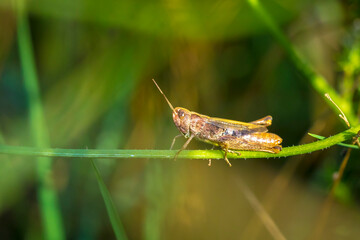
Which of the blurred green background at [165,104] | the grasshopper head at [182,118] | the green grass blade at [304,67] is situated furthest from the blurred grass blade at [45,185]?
the green grass blade at [304,67]

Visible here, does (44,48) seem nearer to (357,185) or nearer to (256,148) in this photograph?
(256,148)

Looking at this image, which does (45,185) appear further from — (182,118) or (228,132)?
(228,132)

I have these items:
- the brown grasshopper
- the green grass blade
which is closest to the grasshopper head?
the brown grasshopper

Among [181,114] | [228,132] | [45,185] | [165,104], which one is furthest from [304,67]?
[45,185]

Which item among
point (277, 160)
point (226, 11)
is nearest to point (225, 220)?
point (277, 160)

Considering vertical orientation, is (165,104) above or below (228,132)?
above

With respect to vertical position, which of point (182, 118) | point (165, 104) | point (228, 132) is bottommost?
point (228, 132)

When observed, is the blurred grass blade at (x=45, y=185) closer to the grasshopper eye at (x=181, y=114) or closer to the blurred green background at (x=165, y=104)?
the blurred green background at (x=165, y=104)
